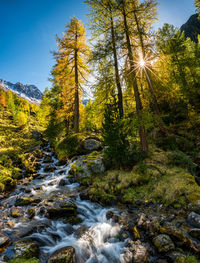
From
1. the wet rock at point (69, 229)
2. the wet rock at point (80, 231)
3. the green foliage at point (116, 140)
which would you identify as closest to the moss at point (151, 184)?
the green foliage at point (116, 140)

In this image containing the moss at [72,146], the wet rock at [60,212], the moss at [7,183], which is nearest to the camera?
the wet rock at [60,212]

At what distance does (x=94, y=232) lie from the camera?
5.32 metres

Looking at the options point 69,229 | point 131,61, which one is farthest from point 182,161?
point 131,61

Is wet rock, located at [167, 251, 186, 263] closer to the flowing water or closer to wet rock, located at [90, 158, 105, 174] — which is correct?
the flowing water

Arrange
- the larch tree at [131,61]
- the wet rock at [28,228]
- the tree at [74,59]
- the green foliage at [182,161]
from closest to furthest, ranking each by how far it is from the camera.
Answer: the wet rock at [28,228]
the green foliage at [182,161]
the larch tree at [131,61]
the tree at [74,59]

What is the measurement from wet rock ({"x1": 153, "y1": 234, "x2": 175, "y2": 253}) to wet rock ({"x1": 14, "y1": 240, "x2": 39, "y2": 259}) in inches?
143

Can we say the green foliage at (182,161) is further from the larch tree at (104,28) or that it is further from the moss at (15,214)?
the moss at (15,214)

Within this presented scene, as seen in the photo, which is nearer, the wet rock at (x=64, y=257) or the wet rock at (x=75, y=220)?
the wet rock at (x=64, y=257)

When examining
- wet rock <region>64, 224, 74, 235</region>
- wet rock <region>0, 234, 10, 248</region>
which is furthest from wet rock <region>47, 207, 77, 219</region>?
wet rock <region>0, 234, 10, 248</region>

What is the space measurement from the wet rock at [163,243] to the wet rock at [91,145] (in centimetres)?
1004

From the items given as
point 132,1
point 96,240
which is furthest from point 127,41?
point 96,240

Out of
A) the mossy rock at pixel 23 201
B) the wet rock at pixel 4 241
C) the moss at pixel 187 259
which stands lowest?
the moss at pixel 187 259

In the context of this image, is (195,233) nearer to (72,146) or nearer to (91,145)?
(91,145)

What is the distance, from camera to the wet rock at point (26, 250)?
4.03m
